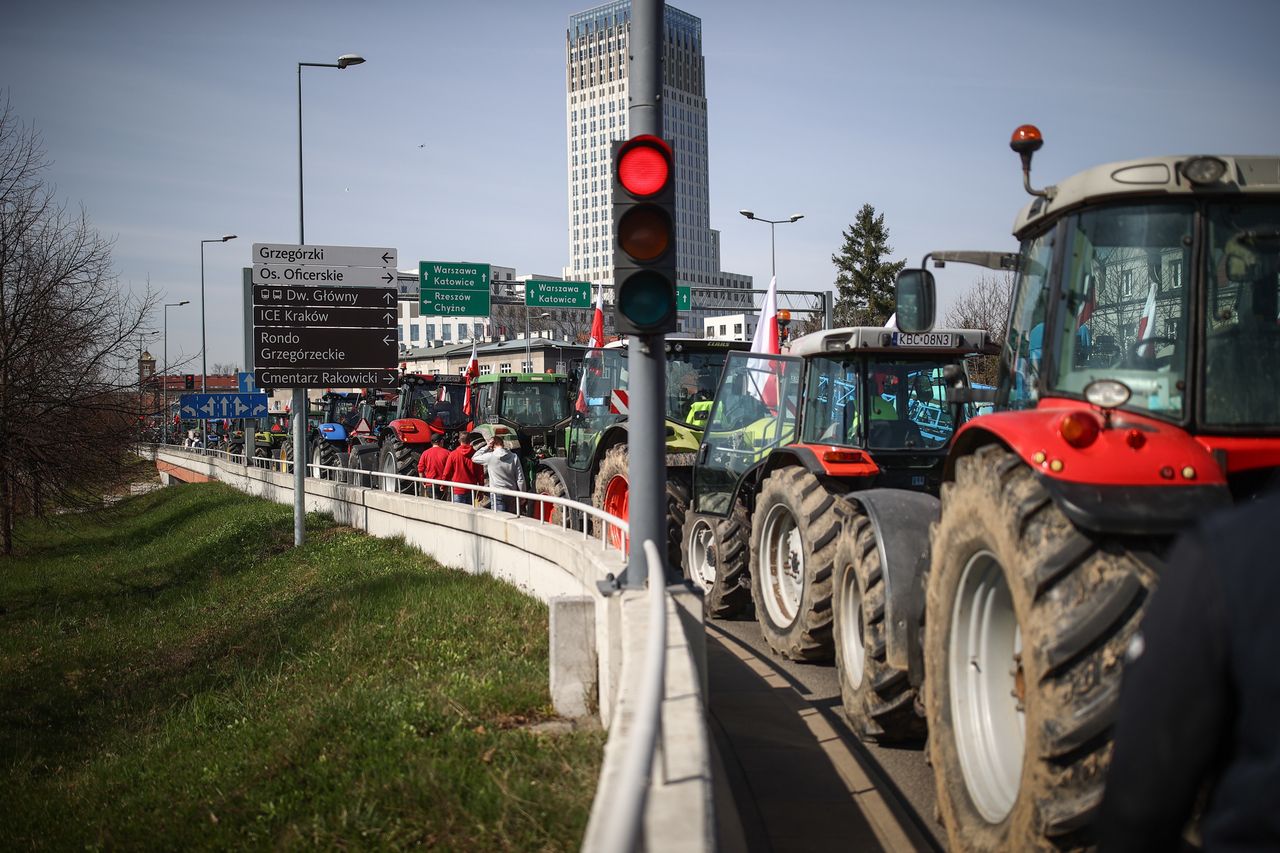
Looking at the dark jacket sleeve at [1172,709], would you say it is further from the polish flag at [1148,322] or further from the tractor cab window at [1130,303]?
the polish flag at [1148,322]

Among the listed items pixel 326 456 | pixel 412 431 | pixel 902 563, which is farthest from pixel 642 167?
pixel 326 456

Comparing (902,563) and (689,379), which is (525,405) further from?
(902,563)

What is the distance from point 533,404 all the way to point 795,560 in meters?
12.0

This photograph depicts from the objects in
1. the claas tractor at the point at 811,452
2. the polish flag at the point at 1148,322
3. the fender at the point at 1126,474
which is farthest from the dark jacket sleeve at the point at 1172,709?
the claas tractor at the point at 811,452

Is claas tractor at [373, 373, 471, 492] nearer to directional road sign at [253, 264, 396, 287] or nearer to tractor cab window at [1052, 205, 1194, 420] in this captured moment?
directional road sign at [253, 264, 396, 287]

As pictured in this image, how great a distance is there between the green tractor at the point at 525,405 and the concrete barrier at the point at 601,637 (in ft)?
7.83

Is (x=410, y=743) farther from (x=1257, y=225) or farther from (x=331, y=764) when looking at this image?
(x=1257, y=225)

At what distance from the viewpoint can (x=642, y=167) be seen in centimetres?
558

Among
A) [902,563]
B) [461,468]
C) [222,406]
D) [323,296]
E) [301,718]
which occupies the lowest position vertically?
[301,718]

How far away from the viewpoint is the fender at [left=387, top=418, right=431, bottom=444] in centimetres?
2139

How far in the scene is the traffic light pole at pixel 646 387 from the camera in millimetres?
5914

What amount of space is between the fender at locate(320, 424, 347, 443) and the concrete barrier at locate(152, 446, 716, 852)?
10327mm

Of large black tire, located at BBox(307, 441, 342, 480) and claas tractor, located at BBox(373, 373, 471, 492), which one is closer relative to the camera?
claas tractor, located at BBox(373, 373, 471, 492)

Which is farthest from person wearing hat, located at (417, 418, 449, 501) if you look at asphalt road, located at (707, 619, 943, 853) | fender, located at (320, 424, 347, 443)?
Answer: asphalt road, located at (707, 619, 943, 853)
